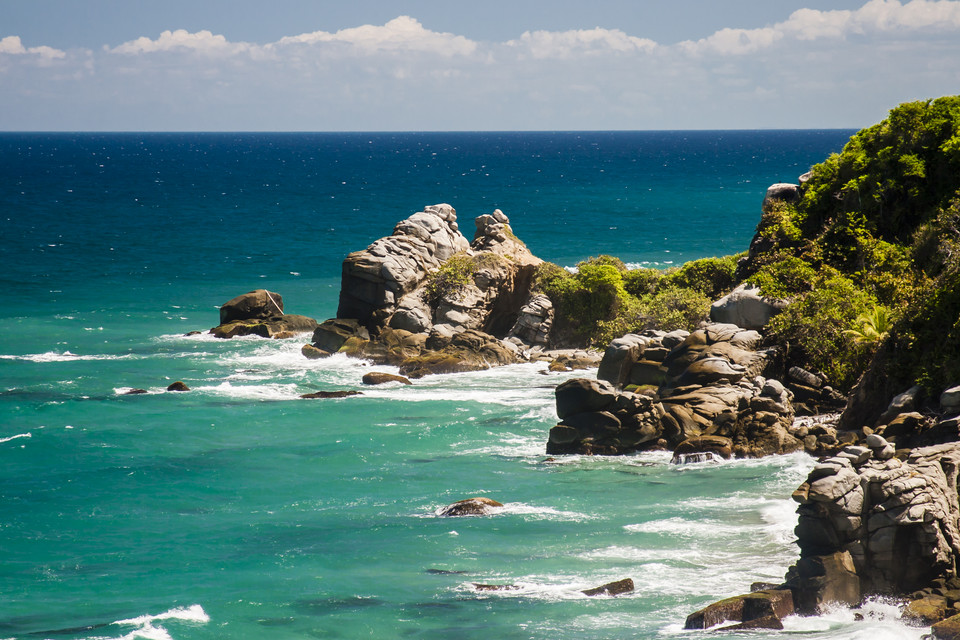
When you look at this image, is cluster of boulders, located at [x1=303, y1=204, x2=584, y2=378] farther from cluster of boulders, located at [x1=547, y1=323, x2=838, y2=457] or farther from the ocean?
cluster of boulders, located at [x1=547, y1=323, x2=838, y2=457]

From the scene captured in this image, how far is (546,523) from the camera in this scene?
28.8 meters

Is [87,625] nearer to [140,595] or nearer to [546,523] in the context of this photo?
[140,595]

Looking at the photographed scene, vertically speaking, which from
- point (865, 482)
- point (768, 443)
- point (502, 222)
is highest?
point (502, 222)

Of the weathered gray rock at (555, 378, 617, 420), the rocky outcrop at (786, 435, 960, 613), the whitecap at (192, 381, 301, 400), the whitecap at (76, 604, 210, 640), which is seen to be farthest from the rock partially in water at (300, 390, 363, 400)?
Result: the rocky outcrop at (786, 435, 960, 613)

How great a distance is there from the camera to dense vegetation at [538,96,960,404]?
104 ft

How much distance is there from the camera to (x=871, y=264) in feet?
131

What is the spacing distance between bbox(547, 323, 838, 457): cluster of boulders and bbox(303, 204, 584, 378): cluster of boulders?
53.2 feet

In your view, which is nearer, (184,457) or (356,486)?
(356,486)

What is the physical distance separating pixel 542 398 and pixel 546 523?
15578 millimetres

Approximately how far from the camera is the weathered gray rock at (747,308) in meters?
39.7

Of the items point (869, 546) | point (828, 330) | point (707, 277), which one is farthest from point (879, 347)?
point (707, 277)

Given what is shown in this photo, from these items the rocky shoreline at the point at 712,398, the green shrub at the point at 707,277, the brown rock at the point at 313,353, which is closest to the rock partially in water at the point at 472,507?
the rocky shoreline at the point at 712,398

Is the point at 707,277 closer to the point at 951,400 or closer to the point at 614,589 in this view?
the point at 951,400

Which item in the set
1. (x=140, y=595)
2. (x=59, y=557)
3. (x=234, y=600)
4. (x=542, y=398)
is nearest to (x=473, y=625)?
(x=234, y=600)
